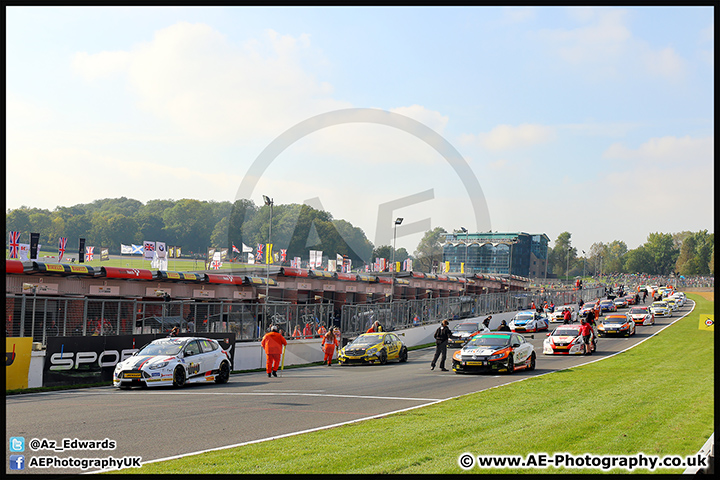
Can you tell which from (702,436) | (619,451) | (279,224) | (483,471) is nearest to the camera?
(483,471)

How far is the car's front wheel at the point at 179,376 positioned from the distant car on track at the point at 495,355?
8881 mm

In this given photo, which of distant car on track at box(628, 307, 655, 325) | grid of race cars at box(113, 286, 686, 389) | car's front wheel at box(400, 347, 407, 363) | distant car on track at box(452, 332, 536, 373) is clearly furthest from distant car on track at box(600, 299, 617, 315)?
distant car on track at box(452, 332, 536, 373)

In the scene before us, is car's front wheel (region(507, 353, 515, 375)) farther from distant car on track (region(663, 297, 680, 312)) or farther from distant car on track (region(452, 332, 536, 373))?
distant car on track (region(663, 297, 680, 312))

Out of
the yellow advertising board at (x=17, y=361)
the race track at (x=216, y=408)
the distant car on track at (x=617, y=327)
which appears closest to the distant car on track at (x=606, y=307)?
the distant car on track at (x=617, y=327)

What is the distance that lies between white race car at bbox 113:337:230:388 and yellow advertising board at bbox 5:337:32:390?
229 cm

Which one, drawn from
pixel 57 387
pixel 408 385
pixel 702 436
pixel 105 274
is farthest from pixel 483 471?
pixel 105 274

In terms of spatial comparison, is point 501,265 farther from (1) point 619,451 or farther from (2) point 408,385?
(1) point 619,451

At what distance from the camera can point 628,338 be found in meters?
38.8

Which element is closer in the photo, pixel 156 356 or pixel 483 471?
pixel 483 471

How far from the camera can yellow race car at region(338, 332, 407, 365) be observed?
27.2m

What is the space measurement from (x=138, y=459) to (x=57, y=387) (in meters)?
11.4

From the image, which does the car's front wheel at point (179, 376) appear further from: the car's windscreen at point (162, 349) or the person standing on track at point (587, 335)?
the person standing on track at point (587, 335)

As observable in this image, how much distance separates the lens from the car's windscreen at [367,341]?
2759cm

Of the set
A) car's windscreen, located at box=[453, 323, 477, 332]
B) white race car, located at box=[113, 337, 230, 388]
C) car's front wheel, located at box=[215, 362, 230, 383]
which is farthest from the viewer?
car's windscreen, located at box=[453, 323, 477, 332]
